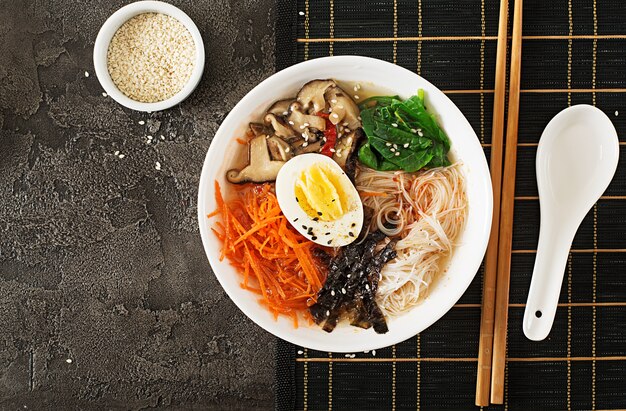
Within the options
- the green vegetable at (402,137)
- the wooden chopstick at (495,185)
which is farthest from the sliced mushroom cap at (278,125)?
the wooden chopstick at (495,185)

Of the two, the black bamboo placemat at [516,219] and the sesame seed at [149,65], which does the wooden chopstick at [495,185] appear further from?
the sesame seed at [149,65]

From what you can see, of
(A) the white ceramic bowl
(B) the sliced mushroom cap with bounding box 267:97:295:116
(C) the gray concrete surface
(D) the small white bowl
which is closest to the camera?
(A) the white ceramic bowl

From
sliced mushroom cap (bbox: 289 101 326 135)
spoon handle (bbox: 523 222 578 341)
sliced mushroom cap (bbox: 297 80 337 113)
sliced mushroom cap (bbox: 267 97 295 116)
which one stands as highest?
sliced mushroom cap (bbox: 297 80 337 113)

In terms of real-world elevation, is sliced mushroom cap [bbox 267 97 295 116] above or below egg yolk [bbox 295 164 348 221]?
above

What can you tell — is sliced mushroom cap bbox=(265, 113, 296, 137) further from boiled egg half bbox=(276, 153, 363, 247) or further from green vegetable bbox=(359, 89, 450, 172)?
green vegetable bbox=(359, 89, 450, 172)

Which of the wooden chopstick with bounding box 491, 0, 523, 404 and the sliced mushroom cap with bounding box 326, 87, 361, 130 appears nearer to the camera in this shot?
the sliced mushroom cap with bounding box 326, 87, 361, 130

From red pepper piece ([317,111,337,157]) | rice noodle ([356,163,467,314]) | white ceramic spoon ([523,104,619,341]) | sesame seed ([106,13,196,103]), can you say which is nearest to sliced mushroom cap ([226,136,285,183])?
red pepper piece ([317,111,337,157])
